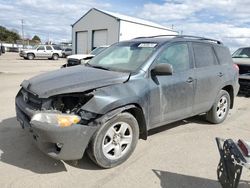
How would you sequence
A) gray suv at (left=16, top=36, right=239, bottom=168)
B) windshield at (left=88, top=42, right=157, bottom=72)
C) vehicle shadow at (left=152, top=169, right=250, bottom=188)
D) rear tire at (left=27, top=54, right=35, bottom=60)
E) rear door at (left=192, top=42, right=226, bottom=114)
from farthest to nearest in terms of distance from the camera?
rear tire at (left=27, top=54, right=35, bottom=60) → rear door at (left=192, top=42, right=226, bottom=114) → windshield at (left=88, top=42, right=157, bottom=72) → vehicle shadow at (left=152, top=169, right=250, bottom=188) → gray suv at (left=16, top=36, right=239, bottom=168)

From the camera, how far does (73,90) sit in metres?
3.19

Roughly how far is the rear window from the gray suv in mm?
389

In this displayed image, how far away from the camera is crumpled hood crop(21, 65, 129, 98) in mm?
3223

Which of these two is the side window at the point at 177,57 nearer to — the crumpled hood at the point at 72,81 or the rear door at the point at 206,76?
the rear door at the point at 206,76

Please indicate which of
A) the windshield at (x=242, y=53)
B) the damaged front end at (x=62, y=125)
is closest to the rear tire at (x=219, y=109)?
the damaged front end at (x=62, y=125)

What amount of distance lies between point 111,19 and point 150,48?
95.7 ft

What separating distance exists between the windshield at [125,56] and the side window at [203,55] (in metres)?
1.03

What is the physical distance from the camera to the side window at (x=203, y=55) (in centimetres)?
482

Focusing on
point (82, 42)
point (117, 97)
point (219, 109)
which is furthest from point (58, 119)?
point (82, 42)

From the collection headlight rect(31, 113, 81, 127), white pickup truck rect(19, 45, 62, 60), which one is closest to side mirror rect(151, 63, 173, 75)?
headlight rect(31, 113, 81, 127)

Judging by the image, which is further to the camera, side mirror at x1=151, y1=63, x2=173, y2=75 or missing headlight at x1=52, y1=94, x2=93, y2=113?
side mirror at x1=151, y1=63, x2=173, y2=75

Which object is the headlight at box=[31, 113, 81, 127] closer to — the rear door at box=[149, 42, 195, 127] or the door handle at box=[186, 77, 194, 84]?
the rear door at box=[149, 42, 195, 127]

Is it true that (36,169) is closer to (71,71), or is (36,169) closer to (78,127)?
(78,127)

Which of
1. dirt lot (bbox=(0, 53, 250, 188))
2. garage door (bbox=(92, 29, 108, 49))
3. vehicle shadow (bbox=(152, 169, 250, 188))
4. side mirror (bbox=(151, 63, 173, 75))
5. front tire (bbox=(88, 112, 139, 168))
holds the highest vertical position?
garage door (bbox=(92, 29, 108, 49))
